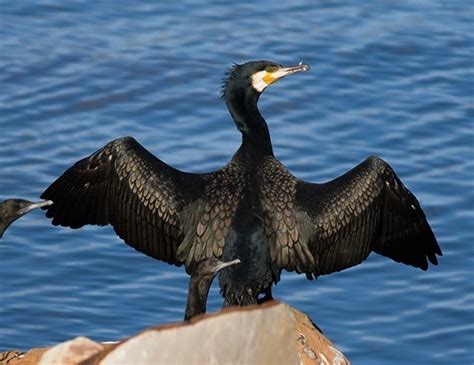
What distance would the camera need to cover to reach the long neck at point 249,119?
10461 mm

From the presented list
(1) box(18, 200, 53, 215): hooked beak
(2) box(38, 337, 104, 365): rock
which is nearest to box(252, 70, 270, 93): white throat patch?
(1) box(18, 200, 53, 215): hooked beak

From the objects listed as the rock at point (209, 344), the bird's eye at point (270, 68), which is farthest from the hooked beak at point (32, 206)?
the rock at point (209, 344)

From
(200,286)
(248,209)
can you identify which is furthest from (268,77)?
(200,286)

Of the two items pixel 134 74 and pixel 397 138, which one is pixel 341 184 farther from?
pixel 134 74

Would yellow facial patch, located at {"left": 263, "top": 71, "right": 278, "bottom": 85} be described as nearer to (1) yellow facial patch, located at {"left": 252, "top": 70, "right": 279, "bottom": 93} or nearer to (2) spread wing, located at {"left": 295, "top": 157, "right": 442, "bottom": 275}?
(1) yellow facial patch, located at {"left": 252, "top": 70, "right": 279, "bottom": 93}

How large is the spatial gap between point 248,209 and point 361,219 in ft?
3.50

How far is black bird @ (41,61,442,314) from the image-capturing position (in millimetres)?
10000

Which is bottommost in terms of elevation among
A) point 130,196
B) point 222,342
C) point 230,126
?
point 230,126

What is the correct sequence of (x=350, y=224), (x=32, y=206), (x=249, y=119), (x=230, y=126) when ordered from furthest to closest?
1. (x=230, y=126)
2. (x=350, y=224)
3. (x=249, y=119)
4. (x=32, y=206)

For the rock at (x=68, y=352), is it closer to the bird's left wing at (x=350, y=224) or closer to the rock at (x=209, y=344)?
the rock at (x=209, y=344)

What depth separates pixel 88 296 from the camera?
1355 centimetres

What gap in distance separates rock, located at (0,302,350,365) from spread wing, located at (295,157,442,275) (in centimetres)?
367

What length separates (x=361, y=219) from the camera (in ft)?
35.3

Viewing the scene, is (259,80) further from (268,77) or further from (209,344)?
(209,344)
